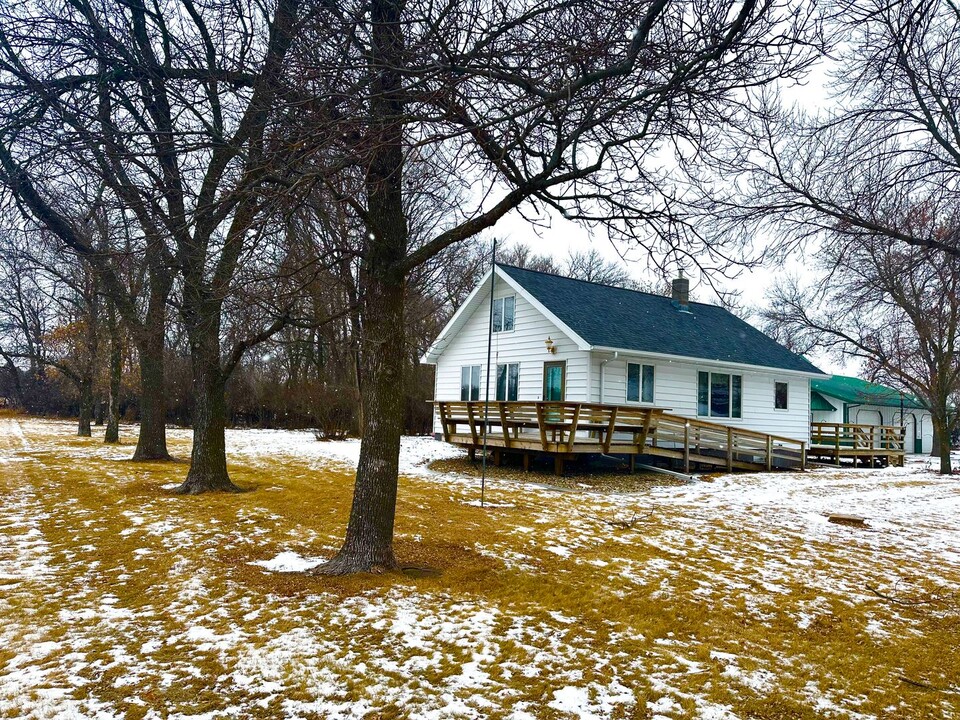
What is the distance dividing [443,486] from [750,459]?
1077cm

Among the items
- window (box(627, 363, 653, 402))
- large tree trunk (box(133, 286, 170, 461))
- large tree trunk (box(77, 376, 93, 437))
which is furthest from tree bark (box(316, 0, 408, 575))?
large tree trunk (box(77, 376, 93, 437))

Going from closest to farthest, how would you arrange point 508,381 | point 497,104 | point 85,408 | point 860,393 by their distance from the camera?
point 497,104 → point 508,381 → point 85,408 → point 860,393

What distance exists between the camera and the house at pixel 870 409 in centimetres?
3114

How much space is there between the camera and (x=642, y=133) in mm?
5293

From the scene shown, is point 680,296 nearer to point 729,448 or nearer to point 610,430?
point 729,448

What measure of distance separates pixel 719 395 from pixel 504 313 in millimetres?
7712

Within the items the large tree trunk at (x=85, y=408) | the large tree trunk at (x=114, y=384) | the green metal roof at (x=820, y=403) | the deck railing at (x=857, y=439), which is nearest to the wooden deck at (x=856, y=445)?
the deck railing at (x=857, y=439)

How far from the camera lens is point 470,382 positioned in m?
22.2

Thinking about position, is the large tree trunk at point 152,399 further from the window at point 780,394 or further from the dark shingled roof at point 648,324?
the window at point 780,394

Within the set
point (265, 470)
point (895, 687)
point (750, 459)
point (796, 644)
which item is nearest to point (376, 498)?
point (796, 644)

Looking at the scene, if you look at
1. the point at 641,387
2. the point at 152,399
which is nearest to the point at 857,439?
the point at 641,387

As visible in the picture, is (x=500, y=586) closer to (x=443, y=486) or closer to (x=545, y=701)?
(x=545, y=701)

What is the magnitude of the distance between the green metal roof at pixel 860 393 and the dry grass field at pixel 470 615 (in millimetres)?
21325

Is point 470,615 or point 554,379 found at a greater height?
point 554,379
